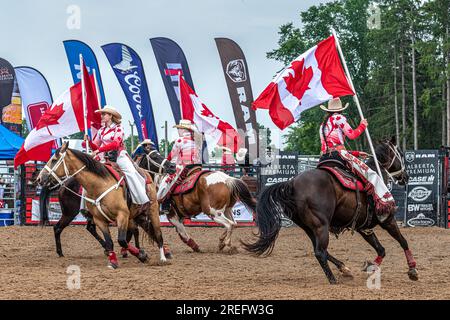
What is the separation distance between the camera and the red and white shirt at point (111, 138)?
11.5 m

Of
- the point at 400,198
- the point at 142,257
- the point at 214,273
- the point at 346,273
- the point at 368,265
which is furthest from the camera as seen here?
the point at 400,198

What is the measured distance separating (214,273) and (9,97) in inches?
774

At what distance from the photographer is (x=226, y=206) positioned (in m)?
14.0

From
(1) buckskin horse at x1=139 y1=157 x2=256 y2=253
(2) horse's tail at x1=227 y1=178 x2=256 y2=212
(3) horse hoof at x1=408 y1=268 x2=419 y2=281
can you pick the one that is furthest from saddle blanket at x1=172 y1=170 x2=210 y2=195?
(3) horse hoof at x1=408 y1=268 x2=419 y2=281

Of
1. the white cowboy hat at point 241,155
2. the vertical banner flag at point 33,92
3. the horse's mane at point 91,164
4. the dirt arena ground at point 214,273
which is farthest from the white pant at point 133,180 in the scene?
the vertical banner flag at point 33,92

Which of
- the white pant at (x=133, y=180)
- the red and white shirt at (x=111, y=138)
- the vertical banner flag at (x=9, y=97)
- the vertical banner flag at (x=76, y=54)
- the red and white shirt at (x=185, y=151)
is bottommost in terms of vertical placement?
the white pant at (x=133, y=180)

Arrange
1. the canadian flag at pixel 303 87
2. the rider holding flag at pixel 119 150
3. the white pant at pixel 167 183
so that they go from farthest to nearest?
the white pant at pixel 167 183, the rider holding flag at pixel 119 150, the canadian flag at pixel 303 87

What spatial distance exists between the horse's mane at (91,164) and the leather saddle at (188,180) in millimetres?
2788

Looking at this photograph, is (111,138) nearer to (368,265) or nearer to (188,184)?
(188,184)

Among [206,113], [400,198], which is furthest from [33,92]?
[400,198]

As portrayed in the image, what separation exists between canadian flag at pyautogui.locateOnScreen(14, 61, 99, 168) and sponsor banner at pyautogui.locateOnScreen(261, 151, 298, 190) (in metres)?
7.54

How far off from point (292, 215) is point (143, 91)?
1501cm

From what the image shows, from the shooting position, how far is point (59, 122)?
45.1ft

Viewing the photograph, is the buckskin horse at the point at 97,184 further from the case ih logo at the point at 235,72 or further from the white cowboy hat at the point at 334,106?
the case ih logo at the point at 235,72
